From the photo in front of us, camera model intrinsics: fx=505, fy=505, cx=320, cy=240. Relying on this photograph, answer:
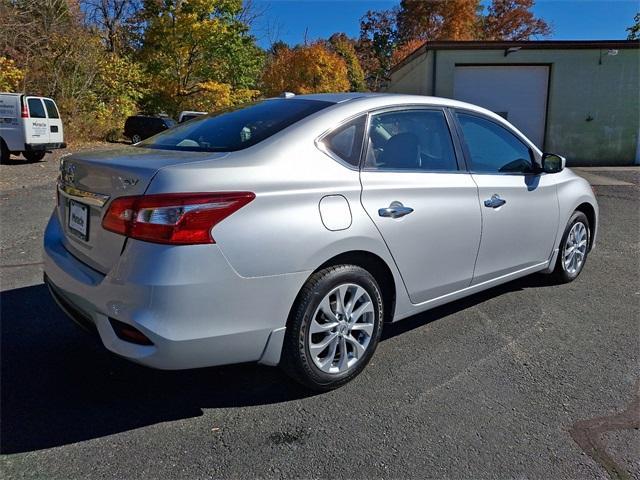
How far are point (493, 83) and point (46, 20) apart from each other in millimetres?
17876

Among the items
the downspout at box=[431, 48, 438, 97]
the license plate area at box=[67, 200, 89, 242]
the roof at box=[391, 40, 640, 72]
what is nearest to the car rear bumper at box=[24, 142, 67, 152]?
the downspout at box=[431, 48, 438, 97]

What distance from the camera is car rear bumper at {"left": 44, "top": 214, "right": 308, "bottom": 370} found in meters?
2.22

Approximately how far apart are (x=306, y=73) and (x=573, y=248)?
102 ft

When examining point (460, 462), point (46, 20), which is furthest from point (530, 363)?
point (46, 20)

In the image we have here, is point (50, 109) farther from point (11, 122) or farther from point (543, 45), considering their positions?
point (543, 45)

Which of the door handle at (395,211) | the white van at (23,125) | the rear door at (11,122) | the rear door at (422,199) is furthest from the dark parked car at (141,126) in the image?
the door handle at (395,211)

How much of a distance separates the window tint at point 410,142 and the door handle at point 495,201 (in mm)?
340

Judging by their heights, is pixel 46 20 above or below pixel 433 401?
above

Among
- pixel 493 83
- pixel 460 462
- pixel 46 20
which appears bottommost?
pixel 460 462

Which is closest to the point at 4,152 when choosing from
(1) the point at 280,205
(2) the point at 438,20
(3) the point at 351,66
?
(1) the point at 280,205

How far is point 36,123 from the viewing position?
517 inches

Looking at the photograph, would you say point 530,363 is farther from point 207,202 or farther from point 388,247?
point 207,202

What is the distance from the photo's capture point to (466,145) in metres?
3.57

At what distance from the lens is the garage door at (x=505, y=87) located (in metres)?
16.9
